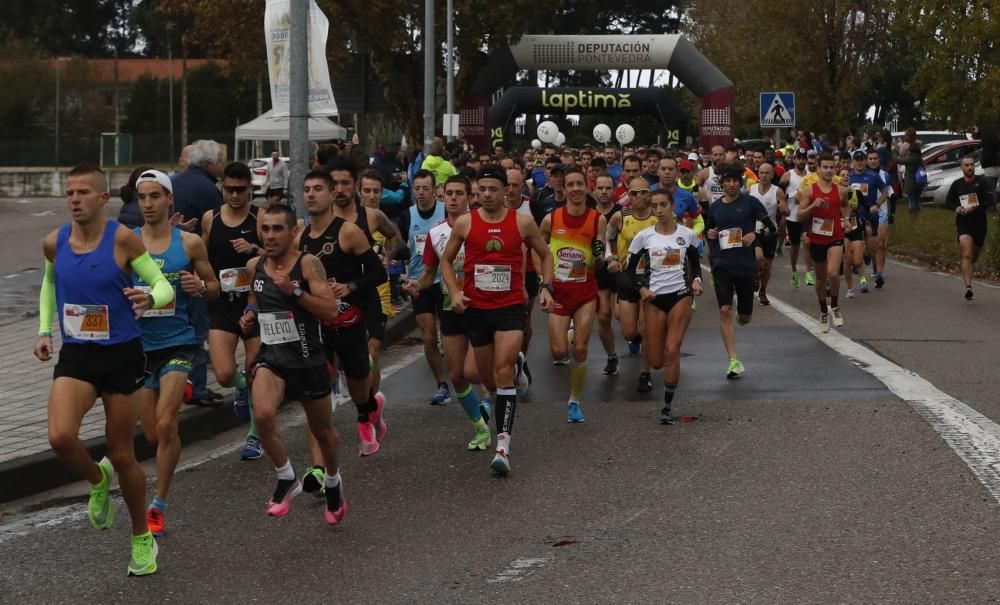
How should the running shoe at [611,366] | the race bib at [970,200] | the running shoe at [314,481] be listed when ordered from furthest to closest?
the race bib at [970,200]
the running shoe at [611,366]
the running shoe at [314,481]

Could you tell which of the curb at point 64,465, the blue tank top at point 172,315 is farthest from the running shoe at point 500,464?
the curb at point 64,465

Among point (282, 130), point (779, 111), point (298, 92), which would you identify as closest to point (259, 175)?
point (779, 111)

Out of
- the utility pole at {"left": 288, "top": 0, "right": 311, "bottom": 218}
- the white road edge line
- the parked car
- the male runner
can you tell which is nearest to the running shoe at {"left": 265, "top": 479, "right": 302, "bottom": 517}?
the white road edge line

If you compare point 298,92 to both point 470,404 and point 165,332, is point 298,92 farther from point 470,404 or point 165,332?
point 165,332

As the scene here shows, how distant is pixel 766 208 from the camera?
18.8 meters

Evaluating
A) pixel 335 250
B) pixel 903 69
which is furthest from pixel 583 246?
pixel 903 69

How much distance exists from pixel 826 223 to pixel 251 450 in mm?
8708

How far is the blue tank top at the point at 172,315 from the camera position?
7.78m

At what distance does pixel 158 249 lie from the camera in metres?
8.16

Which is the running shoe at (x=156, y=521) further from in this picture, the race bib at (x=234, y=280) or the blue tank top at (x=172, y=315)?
the race bib at (x=234, y=280)

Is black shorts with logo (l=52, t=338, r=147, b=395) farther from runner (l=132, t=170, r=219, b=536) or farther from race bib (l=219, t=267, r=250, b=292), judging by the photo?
race bib (l=219, t=267, r=250, b=292)

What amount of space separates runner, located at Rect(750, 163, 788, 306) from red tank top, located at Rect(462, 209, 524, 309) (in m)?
7.13

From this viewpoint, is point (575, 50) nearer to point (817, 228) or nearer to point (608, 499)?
point (817, 228)

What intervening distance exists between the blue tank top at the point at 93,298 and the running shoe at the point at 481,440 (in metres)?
3.27
